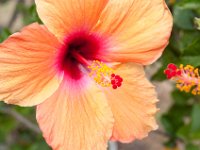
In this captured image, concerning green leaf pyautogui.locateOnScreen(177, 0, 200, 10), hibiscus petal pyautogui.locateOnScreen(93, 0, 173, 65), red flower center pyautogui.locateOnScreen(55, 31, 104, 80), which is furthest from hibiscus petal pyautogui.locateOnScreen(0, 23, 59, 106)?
green leaf pyautogui.locateOnScreen(177, 0, 200, 10)

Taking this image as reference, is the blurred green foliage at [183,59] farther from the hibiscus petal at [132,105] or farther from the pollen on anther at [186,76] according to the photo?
the hibiscus petal at [132,105]

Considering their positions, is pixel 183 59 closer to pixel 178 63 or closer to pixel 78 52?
pixel 178 63

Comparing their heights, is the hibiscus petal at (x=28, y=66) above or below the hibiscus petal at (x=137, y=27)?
above

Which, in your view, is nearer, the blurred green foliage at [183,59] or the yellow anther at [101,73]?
the yellow anther at [101,73]

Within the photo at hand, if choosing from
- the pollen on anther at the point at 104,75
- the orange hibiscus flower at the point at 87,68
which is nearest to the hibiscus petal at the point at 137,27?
the orange hibiscus flower at the point at 87,68

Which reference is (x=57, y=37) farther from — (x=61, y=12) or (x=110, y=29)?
(x=110, y=29)

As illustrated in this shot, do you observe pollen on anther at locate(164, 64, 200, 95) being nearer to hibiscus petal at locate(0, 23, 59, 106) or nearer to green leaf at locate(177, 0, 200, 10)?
green leaf at locate(177, 0, 200, 10)
